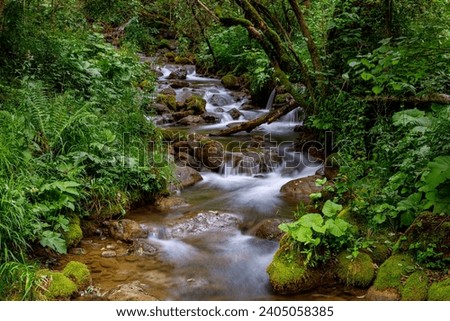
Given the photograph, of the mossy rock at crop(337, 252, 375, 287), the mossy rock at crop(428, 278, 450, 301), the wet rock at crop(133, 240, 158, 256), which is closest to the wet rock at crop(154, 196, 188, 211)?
the wet rock at crop(133, 240, 158, 256)

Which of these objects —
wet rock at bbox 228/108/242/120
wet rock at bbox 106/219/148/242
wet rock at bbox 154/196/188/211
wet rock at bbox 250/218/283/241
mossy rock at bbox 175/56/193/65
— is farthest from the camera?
mossy rock at bbox 175/56/193/65

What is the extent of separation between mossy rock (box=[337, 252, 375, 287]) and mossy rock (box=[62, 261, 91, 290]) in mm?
2489

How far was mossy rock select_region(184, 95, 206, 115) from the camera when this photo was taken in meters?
12.2

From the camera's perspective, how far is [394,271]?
3943 millimetres

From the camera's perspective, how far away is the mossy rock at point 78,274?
13.3 feet

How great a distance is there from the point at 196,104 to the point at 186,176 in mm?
5044

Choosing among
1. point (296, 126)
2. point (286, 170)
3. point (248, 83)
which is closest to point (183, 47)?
point (248, 83)

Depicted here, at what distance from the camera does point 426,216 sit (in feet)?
13.4

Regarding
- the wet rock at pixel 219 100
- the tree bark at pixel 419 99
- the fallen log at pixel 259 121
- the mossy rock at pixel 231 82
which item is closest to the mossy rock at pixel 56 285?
the tree bark at pixel 419 99

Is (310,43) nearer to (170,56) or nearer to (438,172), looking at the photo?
(438,172)

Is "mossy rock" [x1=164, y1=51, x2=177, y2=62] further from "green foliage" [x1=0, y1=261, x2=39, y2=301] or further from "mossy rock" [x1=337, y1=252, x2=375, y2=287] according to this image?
"green foliage" [x1=0, y1=261, x2=39, y2=301]

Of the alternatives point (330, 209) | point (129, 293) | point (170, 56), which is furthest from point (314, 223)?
point (170, 56)

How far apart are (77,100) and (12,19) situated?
163 cm

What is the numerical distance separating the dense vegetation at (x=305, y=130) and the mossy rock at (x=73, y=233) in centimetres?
9
